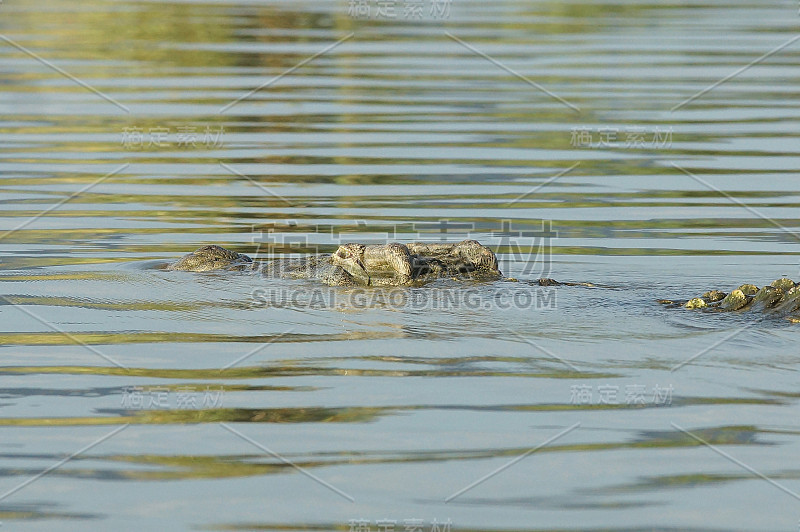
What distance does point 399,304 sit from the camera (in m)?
8.04

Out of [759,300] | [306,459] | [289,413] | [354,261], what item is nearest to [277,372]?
[289,413]

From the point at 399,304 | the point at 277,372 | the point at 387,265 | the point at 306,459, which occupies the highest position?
the point at 387,265

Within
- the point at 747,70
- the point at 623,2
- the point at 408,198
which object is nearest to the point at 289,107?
the point at 408,198

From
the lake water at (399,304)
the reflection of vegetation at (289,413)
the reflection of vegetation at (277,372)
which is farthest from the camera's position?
the reflection of vegetation at (277,372)

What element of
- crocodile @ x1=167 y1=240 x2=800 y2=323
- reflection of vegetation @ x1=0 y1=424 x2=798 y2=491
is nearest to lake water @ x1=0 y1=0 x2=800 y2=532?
reflection of vegetation @ x1=0 y1=424 x2=798 y2=491

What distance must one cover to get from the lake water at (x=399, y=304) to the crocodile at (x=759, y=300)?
0.11 metres

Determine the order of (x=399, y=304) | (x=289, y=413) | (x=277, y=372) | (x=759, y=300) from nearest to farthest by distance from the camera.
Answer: (x=289, y=413)
(x=277, y=372)
(x=759, y=300)
(x=399, y=304)

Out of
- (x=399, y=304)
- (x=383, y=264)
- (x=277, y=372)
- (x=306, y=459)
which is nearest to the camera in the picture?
(x=306, y=459)

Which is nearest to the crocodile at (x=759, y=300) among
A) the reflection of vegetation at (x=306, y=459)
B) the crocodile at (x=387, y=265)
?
the crocodile at (x=387, y=265)

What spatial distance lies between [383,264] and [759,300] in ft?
8.10

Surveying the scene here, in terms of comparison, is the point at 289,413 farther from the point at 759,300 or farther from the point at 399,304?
the point at 759,300

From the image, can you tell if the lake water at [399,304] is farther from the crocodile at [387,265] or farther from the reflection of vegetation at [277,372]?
the crocodile at [387,265]

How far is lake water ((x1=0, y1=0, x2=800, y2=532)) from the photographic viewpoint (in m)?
5.15

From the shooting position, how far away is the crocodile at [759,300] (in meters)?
7.43
